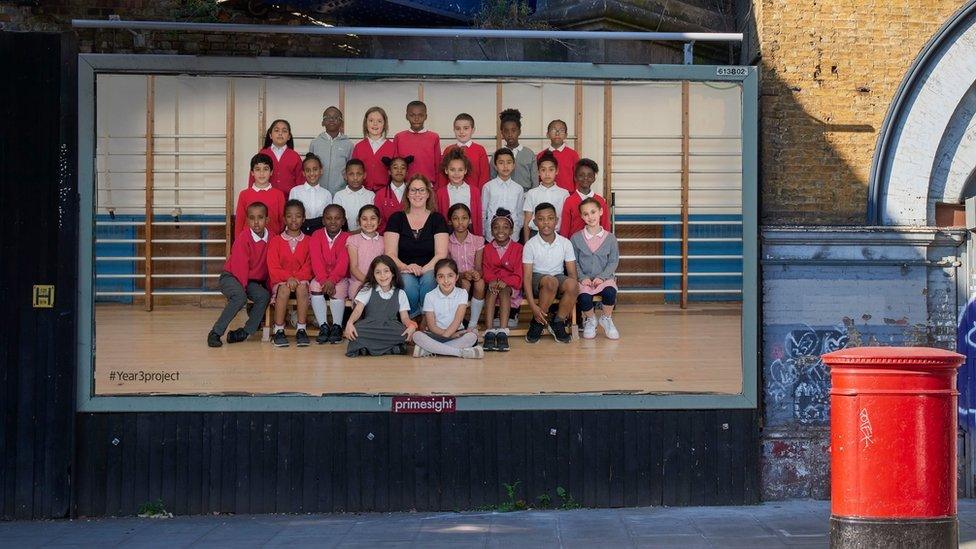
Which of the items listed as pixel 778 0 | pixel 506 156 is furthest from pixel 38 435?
pixel 778 0

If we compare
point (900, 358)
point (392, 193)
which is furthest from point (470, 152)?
point (900, 358)

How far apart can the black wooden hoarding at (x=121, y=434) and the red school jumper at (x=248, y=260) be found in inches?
46.3

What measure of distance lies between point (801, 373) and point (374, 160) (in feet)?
13.9

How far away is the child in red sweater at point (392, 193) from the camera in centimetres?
1030

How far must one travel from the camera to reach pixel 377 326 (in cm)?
1020

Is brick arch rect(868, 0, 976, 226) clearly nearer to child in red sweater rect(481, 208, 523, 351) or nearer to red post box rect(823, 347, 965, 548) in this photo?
child in red sweater rect(481, 208, 523, 351)

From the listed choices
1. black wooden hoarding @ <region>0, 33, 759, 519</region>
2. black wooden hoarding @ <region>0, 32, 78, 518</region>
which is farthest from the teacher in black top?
black wooden hoarding @ <region>0, 32, 78, 518</region>

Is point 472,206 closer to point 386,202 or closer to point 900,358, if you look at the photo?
point 386,202

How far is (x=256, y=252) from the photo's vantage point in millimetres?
10180

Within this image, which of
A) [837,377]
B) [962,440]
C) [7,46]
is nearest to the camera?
[837,377]

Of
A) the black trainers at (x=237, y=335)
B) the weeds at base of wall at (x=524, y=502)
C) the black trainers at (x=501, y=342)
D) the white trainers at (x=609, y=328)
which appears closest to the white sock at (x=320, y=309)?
the black trainers at (x=237, y=335)

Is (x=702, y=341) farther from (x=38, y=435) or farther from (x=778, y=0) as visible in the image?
(x=38, y=435)

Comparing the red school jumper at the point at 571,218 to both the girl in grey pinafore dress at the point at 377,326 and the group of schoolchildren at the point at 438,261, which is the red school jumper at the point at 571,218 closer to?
the group of schoolchildren at the point at 438,261

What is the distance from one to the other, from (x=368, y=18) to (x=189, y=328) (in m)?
3.39
